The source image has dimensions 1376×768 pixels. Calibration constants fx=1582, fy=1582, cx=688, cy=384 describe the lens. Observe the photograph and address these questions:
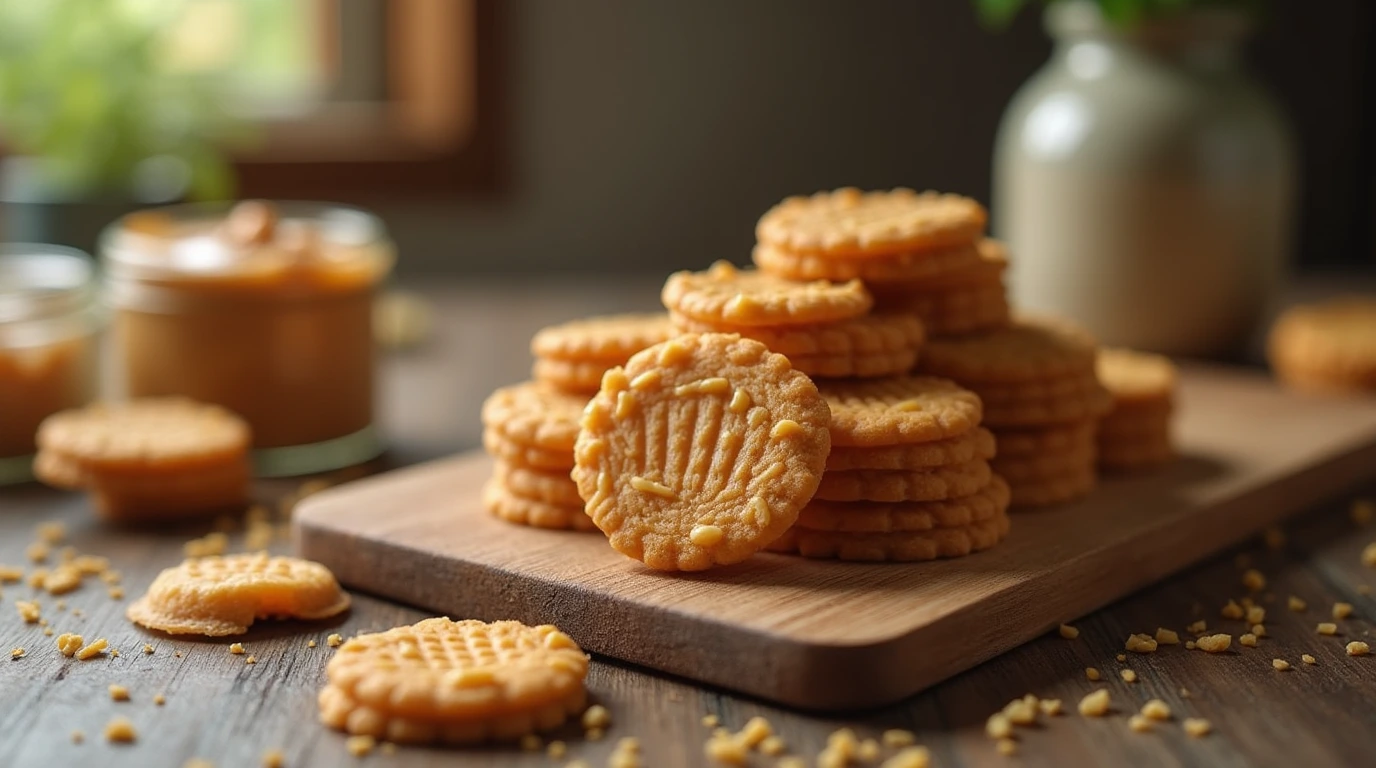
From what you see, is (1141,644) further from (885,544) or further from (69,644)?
(69,644)

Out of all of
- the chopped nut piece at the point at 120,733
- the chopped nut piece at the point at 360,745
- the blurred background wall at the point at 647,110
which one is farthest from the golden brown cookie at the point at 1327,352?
the chopped nut piece at the point at 120,733

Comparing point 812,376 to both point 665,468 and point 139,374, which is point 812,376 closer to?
point 665,468

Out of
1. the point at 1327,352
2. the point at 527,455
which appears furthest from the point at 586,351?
the point at 1327,352

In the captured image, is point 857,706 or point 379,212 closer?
point 857,706

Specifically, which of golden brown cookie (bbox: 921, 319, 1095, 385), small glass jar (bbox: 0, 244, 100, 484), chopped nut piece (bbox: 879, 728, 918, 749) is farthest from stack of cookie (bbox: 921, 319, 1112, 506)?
small glass jar (bbox: 0, 244, 100, 484)

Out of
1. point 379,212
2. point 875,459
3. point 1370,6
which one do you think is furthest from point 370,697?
point 1370,6

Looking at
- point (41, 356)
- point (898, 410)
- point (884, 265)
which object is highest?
point (884, 265)
